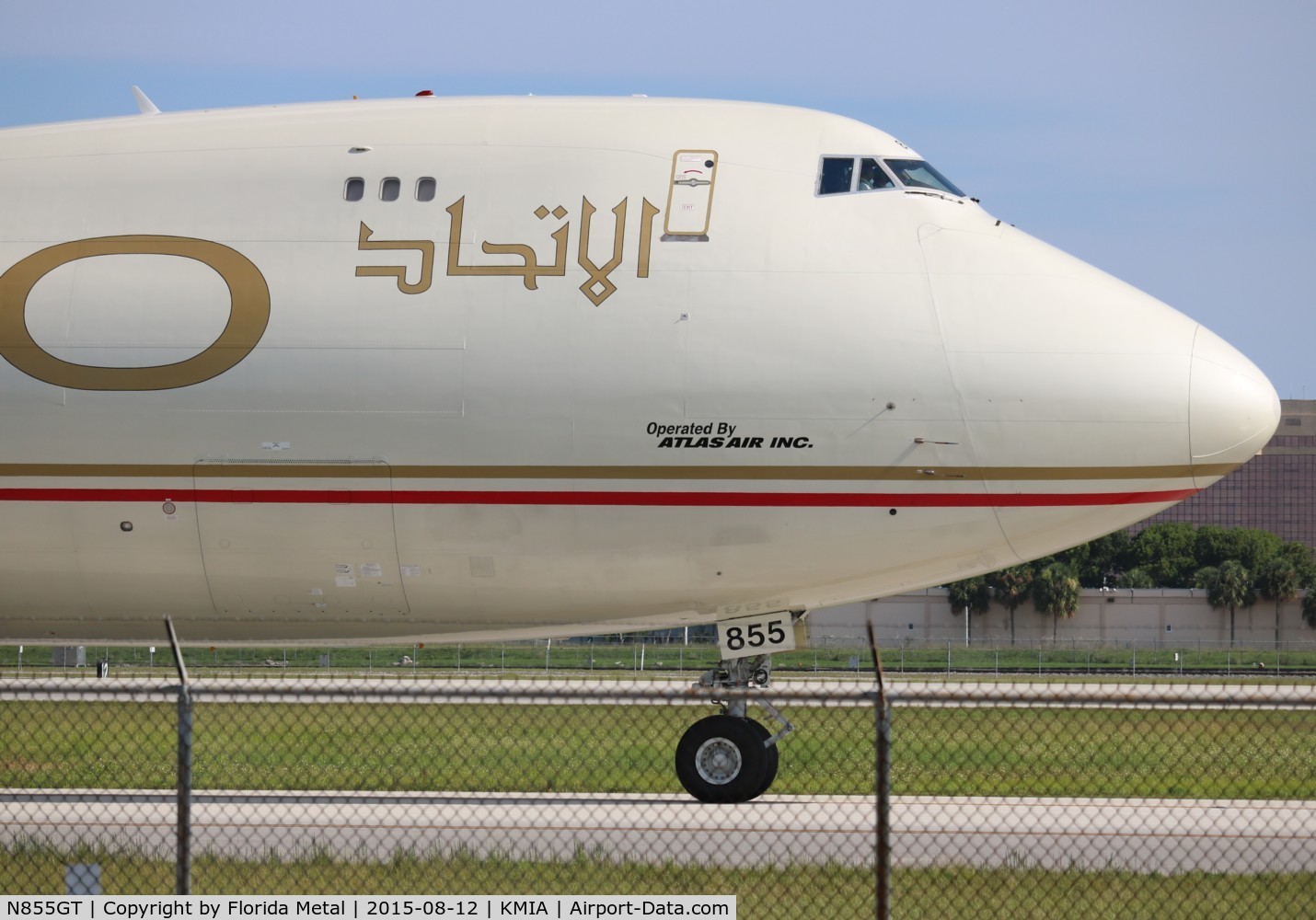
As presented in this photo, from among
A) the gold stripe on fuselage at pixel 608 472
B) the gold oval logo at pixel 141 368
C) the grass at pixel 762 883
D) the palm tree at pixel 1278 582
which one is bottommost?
the grass at pixel 762 883

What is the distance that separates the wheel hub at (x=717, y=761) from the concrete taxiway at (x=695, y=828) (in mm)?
467

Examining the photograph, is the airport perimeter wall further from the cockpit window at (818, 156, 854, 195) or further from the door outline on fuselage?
the door outline on fuselage

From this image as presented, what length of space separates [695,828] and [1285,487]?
16707 cm

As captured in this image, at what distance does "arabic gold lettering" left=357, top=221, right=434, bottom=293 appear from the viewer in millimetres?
14562

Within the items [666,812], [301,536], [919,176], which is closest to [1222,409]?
[919,176]

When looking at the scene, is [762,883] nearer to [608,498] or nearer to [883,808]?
[883,808]

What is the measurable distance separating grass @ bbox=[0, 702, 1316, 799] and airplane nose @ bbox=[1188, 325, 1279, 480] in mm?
3100

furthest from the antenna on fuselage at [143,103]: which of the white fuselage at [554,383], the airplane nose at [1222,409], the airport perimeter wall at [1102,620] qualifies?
the airport perimeter wall at [1102,620]

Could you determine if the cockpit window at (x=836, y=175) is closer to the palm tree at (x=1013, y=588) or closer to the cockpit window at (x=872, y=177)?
the cockpit window at (x=872, y=177)

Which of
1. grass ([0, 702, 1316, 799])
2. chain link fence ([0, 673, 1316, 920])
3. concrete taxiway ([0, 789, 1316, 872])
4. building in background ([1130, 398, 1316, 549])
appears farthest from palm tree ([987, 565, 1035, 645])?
concrete taxiway ([0, 789, 1316, 872])

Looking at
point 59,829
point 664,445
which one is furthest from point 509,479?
point 59,829

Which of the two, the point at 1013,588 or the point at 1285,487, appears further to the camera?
the point at 1285,487

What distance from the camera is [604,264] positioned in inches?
568

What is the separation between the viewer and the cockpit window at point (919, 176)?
15086mm
